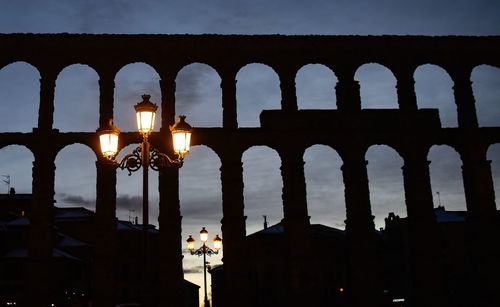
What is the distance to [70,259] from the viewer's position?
33750mm

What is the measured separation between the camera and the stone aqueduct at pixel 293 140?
25.0m

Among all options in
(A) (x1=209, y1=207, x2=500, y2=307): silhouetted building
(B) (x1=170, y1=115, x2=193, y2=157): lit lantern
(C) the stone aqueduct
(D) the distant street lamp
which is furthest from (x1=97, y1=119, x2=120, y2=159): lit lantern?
(A) (x1=209, y1=207, x2=500, y2=307): silhouetted building

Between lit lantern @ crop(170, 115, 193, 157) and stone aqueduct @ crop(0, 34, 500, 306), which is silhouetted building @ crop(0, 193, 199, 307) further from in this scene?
lit lantern @ crop(170, 115, 193, 157)

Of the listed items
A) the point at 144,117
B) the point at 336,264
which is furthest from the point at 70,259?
the point at 144,117

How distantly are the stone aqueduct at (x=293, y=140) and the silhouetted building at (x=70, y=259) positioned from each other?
2933mm

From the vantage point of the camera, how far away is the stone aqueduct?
982 inches

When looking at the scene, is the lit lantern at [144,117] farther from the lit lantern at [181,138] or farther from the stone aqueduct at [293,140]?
the stone aqueduct at [293,140]

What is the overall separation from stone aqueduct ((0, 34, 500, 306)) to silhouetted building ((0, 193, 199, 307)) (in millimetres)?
2933

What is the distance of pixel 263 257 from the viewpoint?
146ft

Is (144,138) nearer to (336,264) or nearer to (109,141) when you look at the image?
(109,141)

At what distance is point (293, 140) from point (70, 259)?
17.9 m

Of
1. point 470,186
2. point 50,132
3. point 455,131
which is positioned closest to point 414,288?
point 470,186

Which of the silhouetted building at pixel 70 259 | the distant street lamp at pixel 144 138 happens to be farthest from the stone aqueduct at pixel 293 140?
the distant street lamp at pixel 144 138

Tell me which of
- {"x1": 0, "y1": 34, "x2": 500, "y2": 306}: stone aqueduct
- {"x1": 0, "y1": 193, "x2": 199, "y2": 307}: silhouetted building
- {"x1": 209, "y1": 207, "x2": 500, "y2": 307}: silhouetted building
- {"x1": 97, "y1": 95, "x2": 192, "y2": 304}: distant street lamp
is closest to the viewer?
{"x1": 97, "y1": 95, "x2": 192, "y2": 304}: distant street lamp
